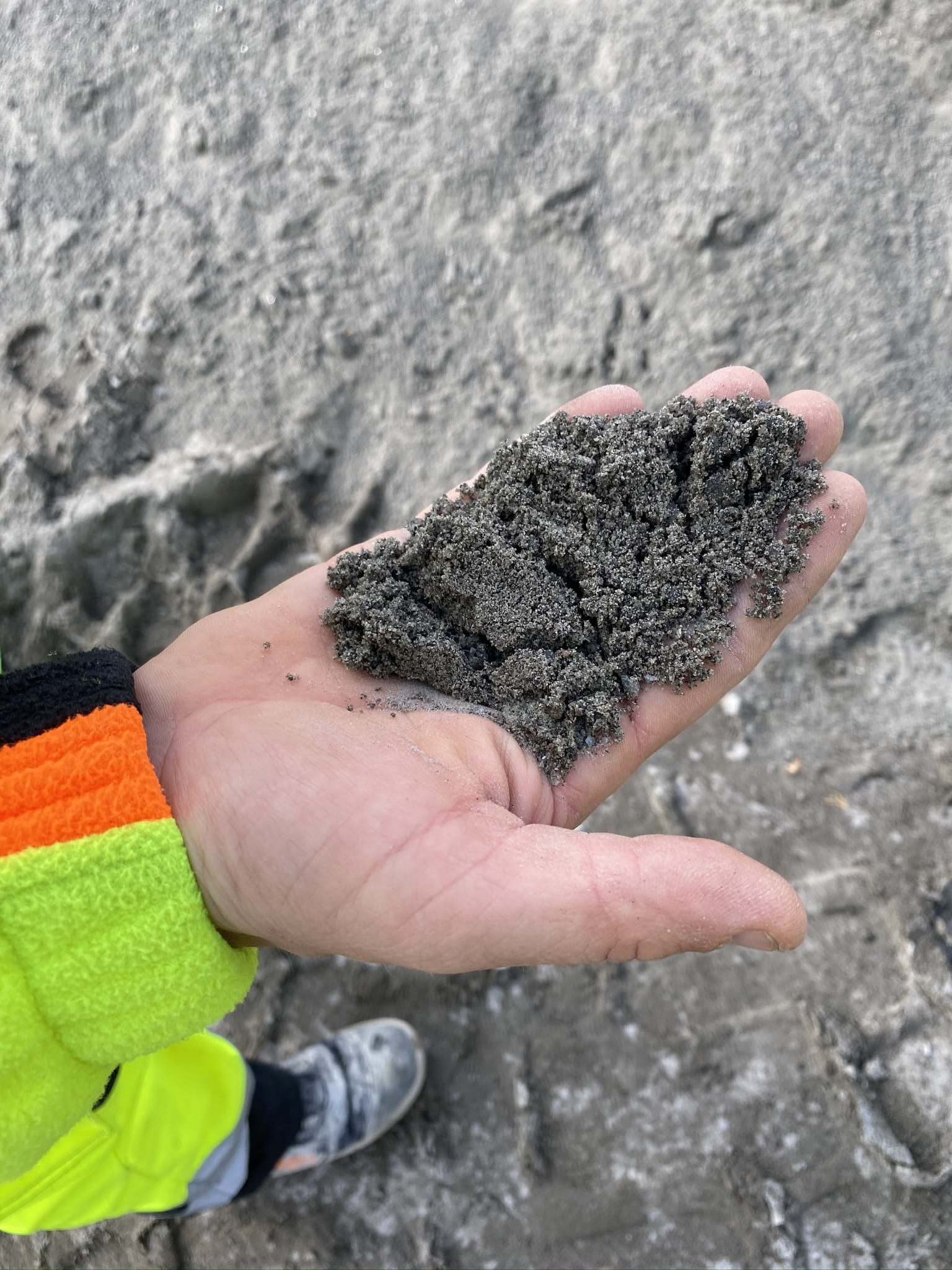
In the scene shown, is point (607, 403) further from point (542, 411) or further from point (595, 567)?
point (542, 411)

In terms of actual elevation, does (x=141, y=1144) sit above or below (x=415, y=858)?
below

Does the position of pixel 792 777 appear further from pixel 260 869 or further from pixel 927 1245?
pixel 260 869

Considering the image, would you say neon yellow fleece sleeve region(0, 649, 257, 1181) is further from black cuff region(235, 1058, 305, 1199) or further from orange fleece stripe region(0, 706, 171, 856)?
black cuff region(235, 1058, 305, 1199)

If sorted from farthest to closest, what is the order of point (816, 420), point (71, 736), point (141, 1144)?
point (816, 420) < point (141, 1144) < point (71, 736)

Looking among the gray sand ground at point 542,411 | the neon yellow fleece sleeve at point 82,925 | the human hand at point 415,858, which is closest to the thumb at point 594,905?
the human hand at point 415,858

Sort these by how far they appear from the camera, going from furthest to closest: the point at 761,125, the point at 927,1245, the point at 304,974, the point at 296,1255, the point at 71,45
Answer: the point at 71,45, the point at 761,125, the point at 304,974, the point at 296,1255, the point at 927,1245

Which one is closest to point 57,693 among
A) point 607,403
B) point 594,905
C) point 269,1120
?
point 594,905

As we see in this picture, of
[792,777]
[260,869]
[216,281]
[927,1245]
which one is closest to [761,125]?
[216,281]
